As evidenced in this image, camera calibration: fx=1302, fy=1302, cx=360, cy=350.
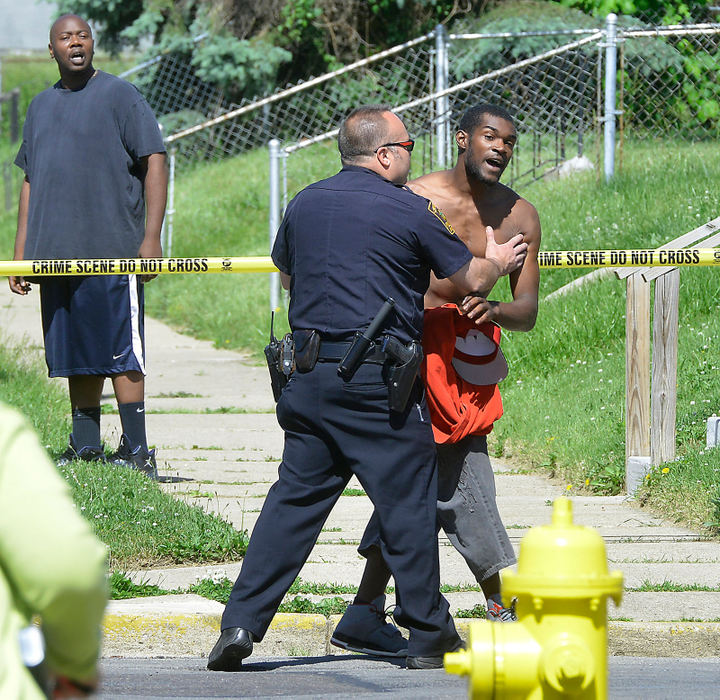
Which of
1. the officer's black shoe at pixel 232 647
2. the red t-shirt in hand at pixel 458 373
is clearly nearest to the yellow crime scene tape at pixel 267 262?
the red t-shirt in hand at pixel 458 373

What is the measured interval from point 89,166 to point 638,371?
10.4 ft

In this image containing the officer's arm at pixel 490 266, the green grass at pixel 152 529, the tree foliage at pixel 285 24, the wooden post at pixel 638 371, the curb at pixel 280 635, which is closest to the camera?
the officer's arm at pixel 490 266

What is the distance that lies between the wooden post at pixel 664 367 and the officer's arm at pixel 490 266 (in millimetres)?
2353

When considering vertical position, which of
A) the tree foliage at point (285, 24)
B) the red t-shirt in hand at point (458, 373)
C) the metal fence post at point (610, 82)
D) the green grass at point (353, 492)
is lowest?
the green grass at point (353, 492)

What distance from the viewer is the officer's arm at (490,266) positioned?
4.41 m

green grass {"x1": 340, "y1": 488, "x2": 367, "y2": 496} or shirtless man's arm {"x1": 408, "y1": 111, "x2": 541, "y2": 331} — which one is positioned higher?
shirtless man's arm {"x1": 408, "y1": 111, "x2": 541, "y2": 331}

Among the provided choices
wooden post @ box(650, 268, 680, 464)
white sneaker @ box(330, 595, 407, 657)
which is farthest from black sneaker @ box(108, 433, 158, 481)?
wooden post @ box(650, 268, 680, 464)

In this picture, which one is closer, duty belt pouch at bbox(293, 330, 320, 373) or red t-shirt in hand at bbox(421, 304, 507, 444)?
duty belt pouch at bbox(293, 330, 320, 373)

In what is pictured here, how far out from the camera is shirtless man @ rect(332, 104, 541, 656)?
468cm

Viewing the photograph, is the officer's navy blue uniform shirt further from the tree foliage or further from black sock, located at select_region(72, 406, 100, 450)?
the tree foliage

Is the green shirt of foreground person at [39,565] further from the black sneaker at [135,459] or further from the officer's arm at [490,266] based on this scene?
the black sneaker at [135,459]

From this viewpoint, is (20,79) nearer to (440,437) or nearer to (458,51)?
(458,51)

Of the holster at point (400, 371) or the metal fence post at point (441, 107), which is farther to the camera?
the metal fence post at point (441, 107)

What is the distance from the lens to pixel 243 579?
4391mm
